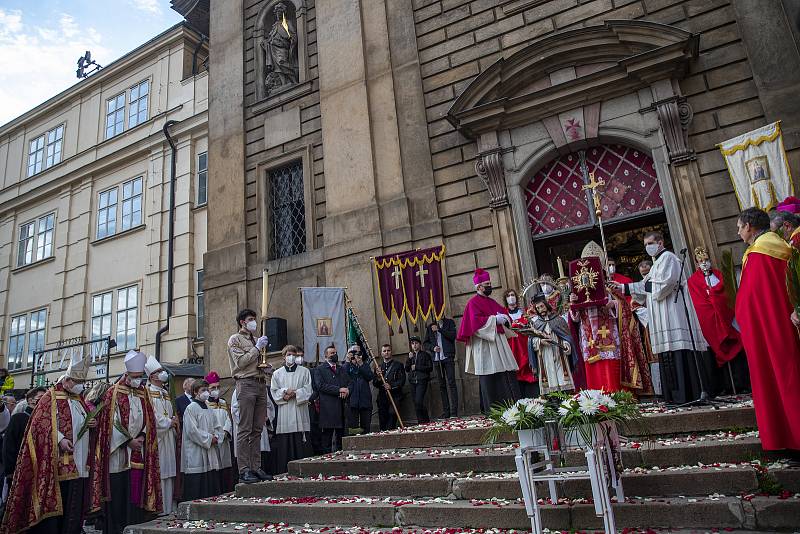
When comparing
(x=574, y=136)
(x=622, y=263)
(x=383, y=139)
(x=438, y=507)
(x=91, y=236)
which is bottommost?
(x=438, y=507)

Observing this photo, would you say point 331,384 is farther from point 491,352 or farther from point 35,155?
point 35,155

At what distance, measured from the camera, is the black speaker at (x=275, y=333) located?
496 inches

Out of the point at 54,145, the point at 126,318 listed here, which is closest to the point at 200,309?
the point at 126,318

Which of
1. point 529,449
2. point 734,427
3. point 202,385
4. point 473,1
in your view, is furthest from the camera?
point 473,1

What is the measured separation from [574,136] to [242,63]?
9.54 metres

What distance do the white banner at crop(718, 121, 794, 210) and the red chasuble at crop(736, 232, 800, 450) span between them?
4.61 meters

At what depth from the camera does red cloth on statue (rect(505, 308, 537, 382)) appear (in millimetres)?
9547

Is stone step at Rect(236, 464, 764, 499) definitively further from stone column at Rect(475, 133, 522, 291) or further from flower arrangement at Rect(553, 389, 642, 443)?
stone column at Rect(475, 133, 522, 291)

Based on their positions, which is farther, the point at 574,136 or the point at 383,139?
the point at 383,139

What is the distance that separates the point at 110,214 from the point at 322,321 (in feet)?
45.4

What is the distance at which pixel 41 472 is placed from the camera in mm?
7336

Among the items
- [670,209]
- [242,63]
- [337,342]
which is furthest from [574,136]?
[242,63]

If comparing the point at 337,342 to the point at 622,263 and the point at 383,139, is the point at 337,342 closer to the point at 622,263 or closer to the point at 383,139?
the point at 383,139

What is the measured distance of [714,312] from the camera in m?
8.13
